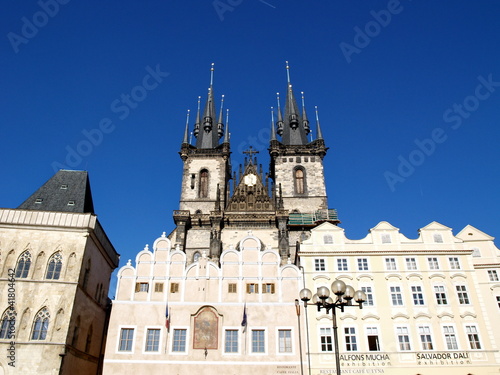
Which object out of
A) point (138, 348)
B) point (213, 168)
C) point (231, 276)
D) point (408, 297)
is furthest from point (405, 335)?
point (213, 168)

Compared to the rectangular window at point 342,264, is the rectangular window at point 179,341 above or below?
below

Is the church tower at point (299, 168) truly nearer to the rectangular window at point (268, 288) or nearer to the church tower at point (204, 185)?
the church tower at point (204, 185)

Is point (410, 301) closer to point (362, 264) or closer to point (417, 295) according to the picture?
point (417, 295)

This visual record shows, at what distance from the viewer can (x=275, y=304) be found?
88.0 ft

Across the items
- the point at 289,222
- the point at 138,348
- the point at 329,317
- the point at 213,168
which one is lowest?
the point at 138,348

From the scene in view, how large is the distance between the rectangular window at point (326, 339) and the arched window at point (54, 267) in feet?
53.2

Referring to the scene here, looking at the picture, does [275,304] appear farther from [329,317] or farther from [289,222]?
[289,222]

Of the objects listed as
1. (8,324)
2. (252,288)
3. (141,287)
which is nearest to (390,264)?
(252,288)

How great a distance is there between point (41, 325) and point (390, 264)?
21.5m

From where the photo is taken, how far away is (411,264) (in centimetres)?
2834

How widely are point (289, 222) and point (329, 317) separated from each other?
2093 centimetres

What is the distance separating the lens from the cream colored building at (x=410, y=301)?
82.8 ft

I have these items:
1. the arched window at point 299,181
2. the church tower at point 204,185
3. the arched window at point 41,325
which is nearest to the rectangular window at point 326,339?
the arched window at point 41,325

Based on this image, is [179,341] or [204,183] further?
[204,183]
